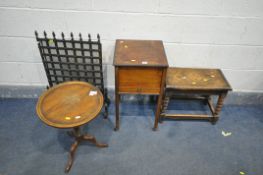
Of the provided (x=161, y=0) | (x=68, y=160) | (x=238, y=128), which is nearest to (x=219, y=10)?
(x=161, y=0)

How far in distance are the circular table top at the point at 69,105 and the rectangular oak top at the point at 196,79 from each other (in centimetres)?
73

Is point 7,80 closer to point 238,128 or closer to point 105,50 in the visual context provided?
point 105,50

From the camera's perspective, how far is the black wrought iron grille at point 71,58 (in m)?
1.92

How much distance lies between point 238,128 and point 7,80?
2637 millimetres

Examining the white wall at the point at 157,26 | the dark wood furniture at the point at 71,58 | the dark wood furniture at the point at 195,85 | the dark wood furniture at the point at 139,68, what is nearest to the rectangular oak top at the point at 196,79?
the dark wood furniture at the point at 195,85

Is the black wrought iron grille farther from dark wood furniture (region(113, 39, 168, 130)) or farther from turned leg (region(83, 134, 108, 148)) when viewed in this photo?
turned leg (region(83, 134, 108, 148))

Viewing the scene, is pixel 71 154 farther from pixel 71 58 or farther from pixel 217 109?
pixel 217 109

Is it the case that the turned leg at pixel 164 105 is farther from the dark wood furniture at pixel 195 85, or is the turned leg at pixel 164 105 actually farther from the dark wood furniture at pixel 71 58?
the dark wood furniture at pixel 71 58

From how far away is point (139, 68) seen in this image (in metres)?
1.68

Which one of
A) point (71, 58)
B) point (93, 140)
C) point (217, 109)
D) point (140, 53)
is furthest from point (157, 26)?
point (93, 140)

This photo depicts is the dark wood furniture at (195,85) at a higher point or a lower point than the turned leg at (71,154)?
higher

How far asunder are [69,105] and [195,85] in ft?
3.74

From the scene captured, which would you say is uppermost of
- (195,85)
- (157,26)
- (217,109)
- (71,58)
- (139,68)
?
(157,26)

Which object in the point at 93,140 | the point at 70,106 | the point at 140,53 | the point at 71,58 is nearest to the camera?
the point at 70,106
